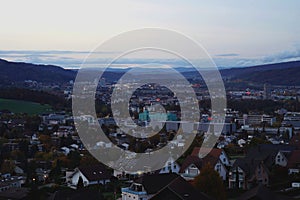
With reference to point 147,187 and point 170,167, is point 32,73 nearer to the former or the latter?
point 170,167

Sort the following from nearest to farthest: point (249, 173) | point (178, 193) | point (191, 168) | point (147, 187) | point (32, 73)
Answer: point (178, 193) → point (147, 187) → point (249, 173) → point (191, 168) → point (32, 73)

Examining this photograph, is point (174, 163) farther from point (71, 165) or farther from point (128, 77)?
point (128, 77)

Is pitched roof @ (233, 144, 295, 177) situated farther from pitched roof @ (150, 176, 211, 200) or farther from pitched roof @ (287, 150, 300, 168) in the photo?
pitched roof @ (150, 176, 211, 200)

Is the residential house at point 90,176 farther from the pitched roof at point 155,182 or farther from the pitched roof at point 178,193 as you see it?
the pitched roof at point 178,193

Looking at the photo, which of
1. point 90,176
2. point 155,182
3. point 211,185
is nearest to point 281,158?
point 211,185

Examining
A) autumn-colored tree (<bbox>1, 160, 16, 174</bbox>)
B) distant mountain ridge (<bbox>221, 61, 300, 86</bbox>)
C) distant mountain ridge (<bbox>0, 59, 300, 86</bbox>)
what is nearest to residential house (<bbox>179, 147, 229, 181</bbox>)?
autumn-colored tree (<bbox>1, 160, 16, 174</bbox>)

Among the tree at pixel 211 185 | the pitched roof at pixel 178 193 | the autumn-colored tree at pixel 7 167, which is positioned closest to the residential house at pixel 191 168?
the tree at pixel 211 185

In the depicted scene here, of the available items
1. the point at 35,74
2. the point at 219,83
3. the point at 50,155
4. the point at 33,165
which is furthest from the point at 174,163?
the point at 35,74
